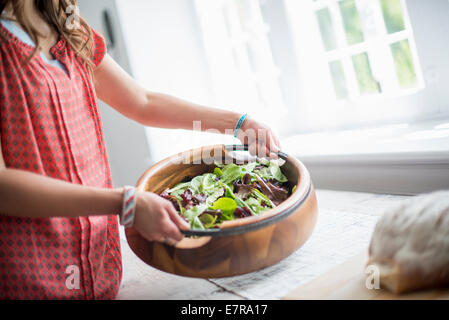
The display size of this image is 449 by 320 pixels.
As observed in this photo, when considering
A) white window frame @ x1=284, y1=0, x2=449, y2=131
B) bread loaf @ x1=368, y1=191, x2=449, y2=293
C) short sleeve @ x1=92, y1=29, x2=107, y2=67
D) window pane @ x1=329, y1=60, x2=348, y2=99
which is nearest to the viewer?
bread loaf @ x1=368, y1=191, x2=449, y2=293

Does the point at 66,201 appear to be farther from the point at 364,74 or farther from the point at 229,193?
the point at 364,74

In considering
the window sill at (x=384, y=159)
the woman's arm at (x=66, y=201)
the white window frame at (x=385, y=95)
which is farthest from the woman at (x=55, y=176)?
the white window frame at (x=385, y=95)

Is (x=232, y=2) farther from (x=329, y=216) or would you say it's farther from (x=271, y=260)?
(x=271, y=260)

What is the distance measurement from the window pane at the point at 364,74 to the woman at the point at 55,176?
3.19ft

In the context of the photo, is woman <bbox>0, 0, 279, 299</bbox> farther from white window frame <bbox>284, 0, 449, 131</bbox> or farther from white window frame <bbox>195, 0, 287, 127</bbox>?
white window frame <bbox>195, 0, 287, 127</bbox>

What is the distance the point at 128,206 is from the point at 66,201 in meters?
0.09

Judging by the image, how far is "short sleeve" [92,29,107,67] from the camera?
0.83 metres

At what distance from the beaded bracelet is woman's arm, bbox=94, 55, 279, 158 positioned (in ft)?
1.22

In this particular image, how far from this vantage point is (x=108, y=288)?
686 millimetres

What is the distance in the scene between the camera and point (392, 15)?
1254 mm

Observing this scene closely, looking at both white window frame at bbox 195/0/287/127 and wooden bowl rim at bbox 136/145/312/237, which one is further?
Result: white window frame at bbox 195/0/287/127

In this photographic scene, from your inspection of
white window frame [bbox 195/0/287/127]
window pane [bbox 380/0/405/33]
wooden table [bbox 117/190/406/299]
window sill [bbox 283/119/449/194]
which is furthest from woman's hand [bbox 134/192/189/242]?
white window frame [bbox 195/0/287/127]
